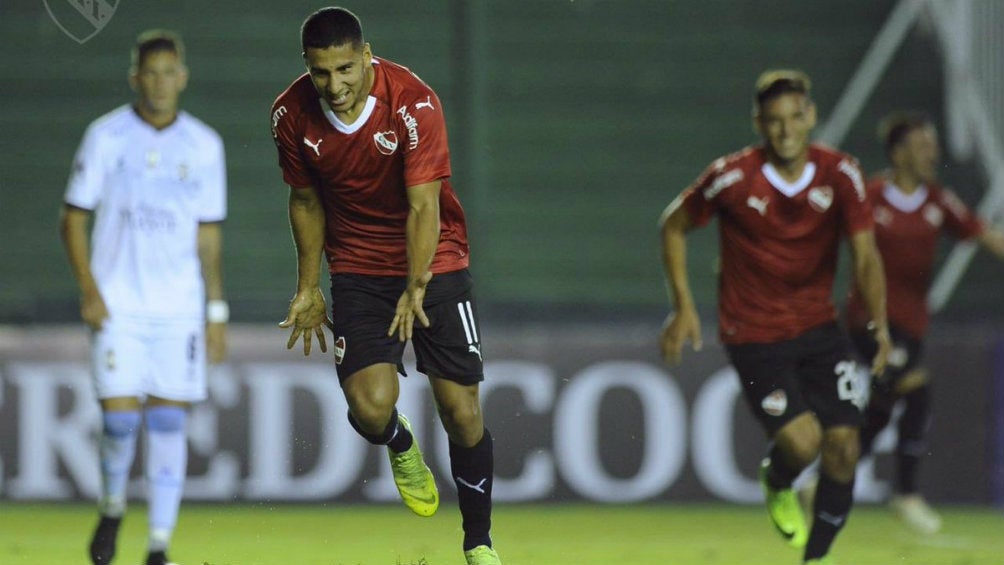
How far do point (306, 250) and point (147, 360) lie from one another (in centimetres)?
157

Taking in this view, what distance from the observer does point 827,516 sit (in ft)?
24.8

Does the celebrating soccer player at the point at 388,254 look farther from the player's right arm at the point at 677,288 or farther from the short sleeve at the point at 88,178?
the short sleeve at the point at 88,178

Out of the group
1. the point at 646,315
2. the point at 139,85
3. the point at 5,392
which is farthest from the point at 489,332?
the point at 139,85

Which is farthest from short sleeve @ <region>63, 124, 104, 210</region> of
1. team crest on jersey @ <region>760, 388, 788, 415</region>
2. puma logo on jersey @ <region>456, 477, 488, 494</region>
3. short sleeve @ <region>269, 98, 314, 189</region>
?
team crest on jersey @ <region>760, 388, 788, 415</region>

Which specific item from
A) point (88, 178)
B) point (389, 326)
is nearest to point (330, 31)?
point (389, 326)

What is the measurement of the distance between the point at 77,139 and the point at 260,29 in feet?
4.96

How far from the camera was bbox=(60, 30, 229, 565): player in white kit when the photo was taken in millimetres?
7969

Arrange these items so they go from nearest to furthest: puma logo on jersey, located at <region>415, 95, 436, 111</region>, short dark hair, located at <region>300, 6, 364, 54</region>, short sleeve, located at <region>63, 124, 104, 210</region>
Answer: short dark hair, located at <region>300, 6, 364, 54</region>
puma logo on jersey, located at <region>415, 95, 436, 111</region>
short sleeve, located at <region>63, 124, 104, 210</region>

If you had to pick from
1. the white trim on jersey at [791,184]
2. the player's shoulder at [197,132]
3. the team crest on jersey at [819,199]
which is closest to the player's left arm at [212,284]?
the player's shoulder at [197,132]

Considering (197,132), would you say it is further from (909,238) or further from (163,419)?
(909,238)

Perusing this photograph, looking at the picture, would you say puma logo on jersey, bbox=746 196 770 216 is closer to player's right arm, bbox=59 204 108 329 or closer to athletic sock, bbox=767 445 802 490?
athletic sock, bbox=767 445 802 490

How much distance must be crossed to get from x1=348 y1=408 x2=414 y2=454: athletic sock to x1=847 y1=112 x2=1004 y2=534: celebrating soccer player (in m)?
3.91

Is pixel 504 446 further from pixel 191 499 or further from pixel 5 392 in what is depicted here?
pixel 5 392

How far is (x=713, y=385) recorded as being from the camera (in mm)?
11391
